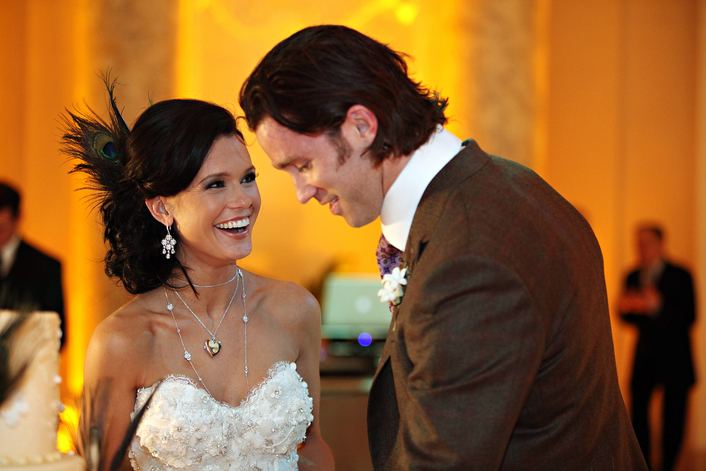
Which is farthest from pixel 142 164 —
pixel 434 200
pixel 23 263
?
pixel 23 263

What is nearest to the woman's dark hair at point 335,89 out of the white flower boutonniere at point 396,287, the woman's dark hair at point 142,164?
the white flower boutonniere at point 396,287

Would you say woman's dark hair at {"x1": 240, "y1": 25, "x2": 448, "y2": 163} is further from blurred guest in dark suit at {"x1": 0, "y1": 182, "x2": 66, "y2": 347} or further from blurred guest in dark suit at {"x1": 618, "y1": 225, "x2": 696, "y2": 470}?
blurred guest in dark suit at {"x1": 618, "y1": 225, "x2": 696, "y2": 470}

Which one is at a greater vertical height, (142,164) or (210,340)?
(142,164)

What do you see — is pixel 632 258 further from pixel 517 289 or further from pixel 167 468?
pixel 517 289

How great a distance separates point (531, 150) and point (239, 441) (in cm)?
436

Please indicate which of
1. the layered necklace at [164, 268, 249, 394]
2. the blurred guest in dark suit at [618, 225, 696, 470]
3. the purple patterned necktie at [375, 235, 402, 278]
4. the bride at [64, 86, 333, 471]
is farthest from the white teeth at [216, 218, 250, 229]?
the blurred guest in dark suit at [618, 225, 696, 470]

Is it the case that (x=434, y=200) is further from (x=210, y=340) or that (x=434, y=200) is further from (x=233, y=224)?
(x=210, y=340)

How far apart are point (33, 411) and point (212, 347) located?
144cm

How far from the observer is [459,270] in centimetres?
184

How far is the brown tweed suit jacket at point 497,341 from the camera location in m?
1.82

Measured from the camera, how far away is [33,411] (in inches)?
68.8

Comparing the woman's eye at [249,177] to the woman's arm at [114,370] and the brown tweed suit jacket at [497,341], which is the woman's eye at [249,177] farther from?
the brown tweed suit jacket at [497,341]

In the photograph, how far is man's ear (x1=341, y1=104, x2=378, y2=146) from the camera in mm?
2006

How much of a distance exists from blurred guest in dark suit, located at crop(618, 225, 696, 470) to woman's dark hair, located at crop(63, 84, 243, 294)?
472cm
